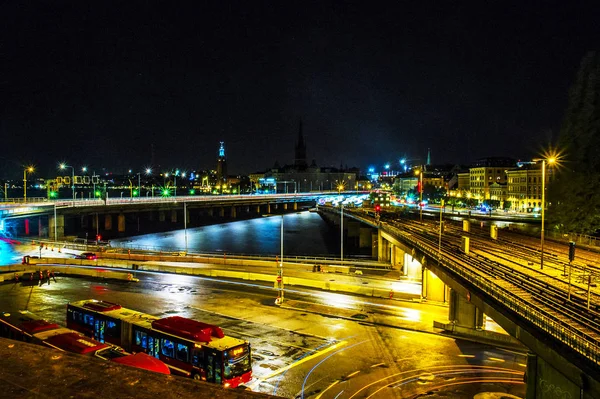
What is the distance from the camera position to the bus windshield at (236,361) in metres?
18.2

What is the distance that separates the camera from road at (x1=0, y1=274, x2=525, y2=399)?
805 inches

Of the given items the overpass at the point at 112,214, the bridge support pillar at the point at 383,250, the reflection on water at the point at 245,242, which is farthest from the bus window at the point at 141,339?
→ the reflection on water at the point at 245,242

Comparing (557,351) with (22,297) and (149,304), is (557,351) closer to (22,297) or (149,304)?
(149,304)

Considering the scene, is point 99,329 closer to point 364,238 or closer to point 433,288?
point 433,288

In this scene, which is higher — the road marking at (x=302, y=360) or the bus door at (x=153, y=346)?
the bus door at (x=153, y=346)

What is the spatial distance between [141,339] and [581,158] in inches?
1733

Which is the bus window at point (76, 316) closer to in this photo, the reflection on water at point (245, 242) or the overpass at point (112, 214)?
the overpass at point (112, 214)

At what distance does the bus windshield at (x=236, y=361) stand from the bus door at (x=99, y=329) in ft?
26.0

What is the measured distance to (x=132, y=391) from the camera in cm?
613

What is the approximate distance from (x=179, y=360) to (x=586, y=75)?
44772mm

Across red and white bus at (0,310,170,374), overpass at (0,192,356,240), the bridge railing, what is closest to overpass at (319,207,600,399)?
the bridge railing

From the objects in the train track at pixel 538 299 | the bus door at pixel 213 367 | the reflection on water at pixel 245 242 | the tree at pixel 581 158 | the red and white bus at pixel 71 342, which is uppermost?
the tree at pixel 581 158

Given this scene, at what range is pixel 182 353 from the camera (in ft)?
63.0

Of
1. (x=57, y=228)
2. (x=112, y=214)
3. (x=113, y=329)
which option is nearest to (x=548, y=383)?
(x=113, y=329)
